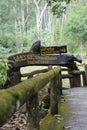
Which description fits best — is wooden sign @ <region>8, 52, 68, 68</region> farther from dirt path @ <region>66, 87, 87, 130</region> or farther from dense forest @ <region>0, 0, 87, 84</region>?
dense forest @ <region>0, 0, 87, 84</region>

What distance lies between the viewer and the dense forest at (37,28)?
3684 centimetres

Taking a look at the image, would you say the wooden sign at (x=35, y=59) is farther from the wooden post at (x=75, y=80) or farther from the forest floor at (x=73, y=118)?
the forest floor at (x=73, y=118)

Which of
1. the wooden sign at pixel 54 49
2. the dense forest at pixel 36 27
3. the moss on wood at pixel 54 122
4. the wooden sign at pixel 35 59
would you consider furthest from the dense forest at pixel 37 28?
the moss on wood at pixel 54 122

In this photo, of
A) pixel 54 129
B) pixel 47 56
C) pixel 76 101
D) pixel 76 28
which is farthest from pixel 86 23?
pixel 54 129

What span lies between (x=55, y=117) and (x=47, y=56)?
5111 mm

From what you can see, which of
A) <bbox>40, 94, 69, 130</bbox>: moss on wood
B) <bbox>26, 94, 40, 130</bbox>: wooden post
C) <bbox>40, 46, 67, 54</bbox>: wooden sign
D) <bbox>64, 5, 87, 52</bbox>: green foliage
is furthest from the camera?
<bbox>64, 5, 87, 52</bbox>: green foliage

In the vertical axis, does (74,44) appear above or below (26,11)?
below

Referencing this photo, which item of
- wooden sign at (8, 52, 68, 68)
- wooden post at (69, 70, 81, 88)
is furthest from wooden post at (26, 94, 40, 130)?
wooden post at (69, 70, 81, 88)

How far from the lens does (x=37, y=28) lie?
4012cm

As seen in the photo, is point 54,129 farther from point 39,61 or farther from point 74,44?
point 74,44

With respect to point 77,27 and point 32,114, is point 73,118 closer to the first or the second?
point 32,114

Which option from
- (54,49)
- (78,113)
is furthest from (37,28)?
(78,113)

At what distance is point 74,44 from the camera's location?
137 feet

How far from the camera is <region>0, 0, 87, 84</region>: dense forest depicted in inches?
1451
